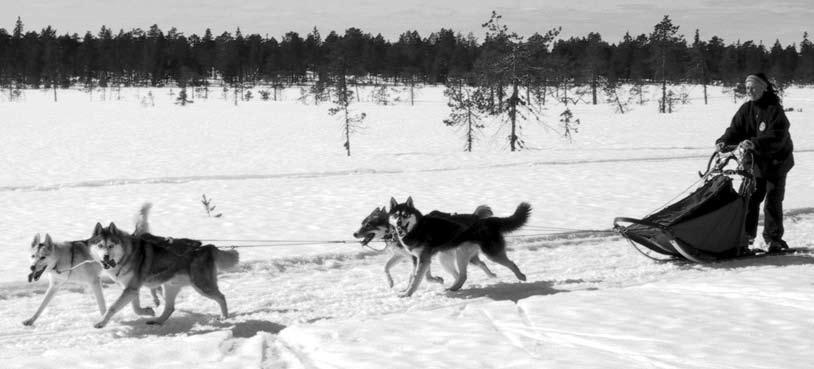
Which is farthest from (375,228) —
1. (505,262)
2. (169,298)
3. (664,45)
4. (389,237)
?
(664,45)

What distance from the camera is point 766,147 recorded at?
699cm

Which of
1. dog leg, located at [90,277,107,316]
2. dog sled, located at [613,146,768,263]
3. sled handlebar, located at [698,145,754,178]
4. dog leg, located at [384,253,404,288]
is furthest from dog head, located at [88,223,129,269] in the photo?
sled handlebar, located at [698,145,754,178]

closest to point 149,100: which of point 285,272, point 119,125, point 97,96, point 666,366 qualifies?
point 97,96

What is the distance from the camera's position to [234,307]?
5.74 metres

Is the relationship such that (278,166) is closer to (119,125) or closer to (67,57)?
(119,125)

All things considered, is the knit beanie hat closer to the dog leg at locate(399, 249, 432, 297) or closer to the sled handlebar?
the sled handlebar

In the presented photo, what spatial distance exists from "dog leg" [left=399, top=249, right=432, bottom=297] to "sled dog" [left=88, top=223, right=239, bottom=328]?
139 cm

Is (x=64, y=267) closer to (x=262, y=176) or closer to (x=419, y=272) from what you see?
(x=419, y=272)

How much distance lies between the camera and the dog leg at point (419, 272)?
5.90m

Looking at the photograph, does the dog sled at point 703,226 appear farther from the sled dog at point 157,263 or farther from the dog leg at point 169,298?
the dog leg at point 169,298

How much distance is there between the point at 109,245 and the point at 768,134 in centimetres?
583

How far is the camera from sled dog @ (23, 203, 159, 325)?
203 inches

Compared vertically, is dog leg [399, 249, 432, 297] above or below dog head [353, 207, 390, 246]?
below

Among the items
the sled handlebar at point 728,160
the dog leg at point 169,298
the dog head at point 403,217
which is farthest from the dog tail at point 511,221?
the dog leg at point 169,298
